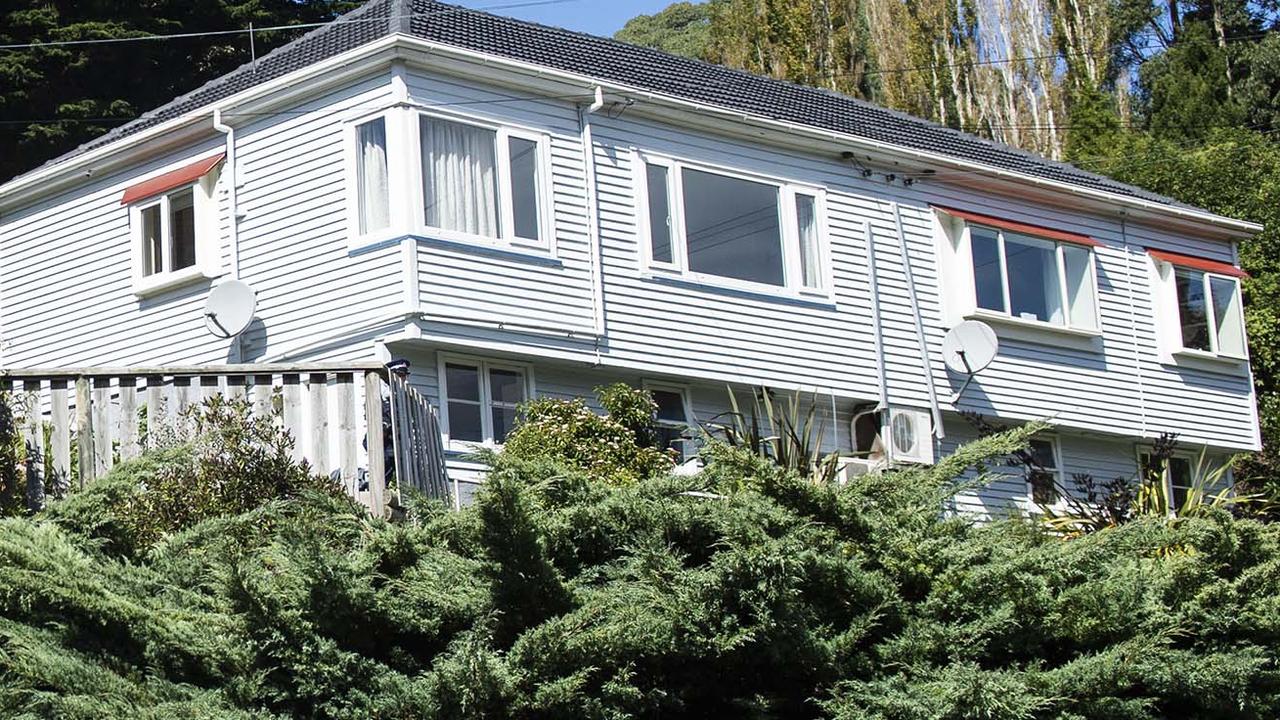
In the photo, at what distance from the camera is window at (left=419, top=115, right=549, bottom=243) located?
1747cm

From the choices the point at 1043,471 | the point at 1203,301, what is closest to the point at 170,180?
the point at 1043,471

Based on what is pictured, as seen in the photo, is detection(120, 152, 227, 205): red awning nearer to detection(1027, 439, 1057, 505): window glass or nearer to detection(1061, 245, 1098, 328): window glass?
detection(1027, 439, 1057, 505): window glass

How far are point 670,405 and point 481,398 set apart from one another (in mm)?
2457

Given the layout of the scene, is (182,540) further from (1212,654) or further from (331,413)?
(1212,654)

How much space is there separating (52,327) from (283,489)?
9876 millimetres

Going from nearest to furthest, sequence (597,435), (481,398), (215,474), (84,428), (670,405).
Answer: (215,474) → (84,428) → (597,435) → (481,398) → (670,405)

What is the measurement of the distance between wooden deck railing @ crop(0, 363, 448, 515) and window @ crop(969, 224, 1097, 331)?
10.9 metres

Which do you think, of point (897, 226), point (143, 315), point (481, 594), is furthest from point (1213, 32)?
point (481, 594)

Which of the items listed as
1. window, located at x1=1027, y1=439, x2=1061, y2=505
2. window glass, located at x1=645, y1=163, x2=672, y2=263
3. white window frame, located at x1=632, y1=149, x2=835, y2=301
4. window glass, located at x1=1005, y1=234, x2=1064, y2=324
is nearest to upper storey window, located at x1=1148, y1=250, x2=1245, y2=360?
window glass, located at x1=1005, y1=234, x2=1064, y2=324

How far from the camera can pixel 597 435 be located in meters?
16.5

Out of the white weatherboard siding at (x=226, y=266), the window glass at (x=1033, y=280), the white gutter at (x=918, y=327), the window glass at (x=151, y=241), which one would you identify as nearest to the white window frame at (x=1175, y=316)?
the window glass at (x=1033, y=280)

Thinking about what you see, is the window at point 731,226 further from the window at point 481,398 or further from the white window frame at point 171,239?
the white window frame at point 171,239

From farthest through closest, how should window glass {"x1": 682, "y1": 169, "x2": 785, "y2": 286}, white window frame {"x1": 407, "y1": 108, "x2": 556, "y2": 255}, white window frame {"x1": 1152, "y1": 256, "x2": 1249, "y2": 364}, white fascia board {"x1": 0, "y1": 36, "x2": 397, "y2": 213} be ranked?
white window frame {"x1": 1152, "y1": 256, "x2": 1249, "y2": 364}, window glass {"x1": 682, "y1": 169, "x2": 785, "y2": 286}, white fascia board {"x1": 0, "y1": 36, "x2": 397, "y2": 213}, white window frame {"x1": 407, "y1": 108, "x2": 556, "y2": 255}

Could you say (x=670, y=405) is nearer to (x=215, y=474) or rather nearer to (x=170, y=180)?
(x=170, y=180)
